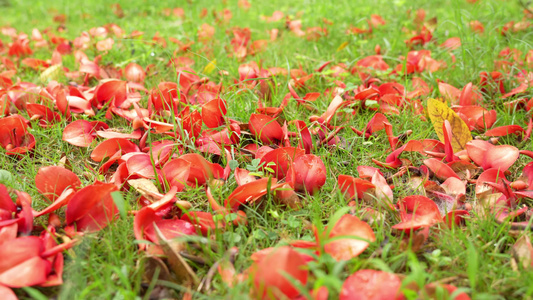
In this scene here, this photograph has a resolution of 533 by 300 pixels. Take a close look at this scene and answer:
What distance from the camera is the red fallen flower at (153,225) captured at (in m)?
1.07

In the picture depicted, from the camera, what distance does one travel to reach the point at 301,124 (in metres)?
1.53

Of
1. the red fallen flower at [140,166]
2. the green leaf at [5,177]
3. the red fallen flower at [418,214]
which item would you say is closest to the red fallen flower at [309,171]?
the red fallen flower at [418,214]

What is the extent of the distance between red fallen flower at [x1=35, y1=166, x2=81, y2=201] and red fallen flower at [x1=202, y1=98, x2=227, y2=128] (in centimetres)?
51

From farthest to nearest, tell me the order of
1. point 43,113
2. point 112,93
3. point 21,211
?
point 112,93, point 43,113, point 21,211

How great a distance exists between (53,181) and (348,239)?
0.88m

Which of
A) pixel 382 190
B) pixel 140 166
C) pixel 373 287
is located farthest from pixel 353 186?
pixel 140 166

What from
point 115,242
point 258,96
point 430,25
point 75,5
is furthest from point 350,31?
point 75,5

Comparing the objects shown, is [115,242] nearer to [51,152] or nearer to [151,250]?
[151,250]

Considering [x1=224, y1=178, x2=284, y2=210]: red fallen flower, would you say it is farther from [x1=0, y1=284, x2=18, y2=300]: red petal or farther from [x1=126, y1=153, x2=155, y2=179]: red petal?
[x1=0, y1=284, x2=18, y2=300]: red petal

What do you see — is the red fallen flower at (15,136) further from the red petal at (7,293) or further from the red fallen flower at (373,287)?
the red fallen flower at (373,287)

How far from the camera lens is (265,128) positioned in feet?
4.86

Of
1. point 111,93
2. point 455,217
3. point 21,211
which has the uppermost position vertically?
point 111,93

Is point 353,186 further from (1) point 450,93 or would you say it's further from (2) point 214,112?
(1) point 450,93

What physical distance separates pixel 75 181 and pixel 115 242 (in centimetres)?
28
